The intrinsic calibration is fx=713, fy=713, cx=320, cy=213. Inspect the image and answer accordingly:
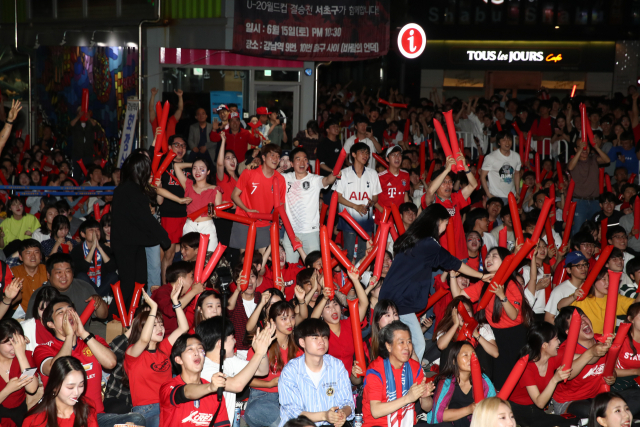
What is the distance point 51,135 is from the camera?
15.8 metres

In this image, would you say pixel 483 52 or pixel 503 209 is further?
pixel 483 52

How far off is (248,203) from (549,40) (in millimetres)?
17233

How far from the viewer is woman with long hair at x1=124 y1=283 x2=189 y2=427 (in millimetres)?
5520

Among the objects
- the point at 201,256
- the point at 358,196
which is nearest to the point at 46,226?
the point at 358,196

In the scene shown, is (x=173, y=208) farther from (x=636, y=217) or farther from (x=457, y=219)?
(x=636, y=217)

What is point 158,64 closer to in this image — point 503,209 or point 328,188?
point 328,188

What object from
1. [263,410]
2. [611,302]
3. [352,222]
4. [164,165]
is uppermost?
[164,165]

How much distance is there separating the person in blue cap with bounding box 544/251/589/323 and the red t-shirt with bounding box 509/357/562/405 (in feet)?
4.45

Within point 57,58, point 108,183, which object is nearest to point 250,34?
point 108,183

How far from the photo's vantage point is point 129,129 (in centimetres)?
1311

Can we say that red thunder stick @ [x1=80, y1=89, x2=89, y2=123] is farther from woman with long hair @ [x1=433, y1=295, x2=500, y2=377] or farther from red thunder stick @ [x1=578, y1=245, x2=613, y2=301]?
red thunder stick @ [x1=578, y1=245, x2=613, y2=301]

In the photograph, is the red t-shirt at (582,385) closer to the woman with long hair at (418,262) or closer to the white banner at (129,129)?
the woman with long hair at (418,262)

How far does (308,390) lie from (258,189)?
3.56 meters

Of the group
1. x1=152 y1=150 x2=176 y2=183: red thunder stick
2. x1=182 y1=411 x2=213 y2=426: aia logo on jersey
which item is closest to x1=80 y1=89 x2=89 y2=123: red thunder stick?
x1=152 y1=150 x2=176 y2=183: red thunder stick
